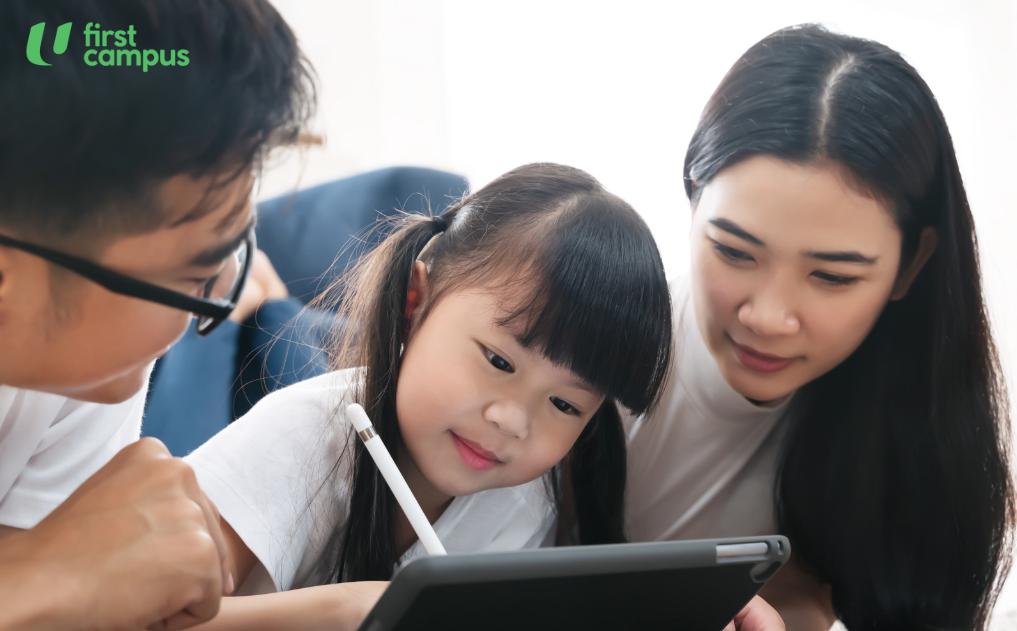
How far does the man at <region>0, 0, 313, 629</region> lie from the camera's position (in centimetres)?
41

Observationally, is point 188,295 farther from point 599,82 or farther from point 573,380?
point 599,82

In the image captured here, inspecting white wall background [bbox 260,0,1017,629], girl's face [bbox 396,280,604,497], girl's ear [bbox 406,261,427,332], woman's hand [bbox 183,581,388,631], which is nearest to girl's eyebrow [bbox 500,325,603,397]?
girl's face [bbox 396,280,604,497]

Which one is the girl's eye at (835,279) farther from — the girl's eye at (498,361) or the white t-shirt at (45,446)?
the white t-shirt at (45,446)

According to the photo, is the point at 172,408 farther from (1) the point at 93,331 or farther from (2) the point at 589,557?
(2) the point at 589,557

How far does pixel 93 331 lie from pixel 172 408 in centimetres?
58

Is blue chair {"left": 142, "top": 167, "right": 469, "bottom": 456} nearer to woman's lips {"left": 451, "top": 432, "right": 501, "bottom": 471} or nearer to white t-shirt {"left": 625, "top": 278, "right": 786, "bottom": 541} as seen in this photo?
woman's lips {"left": 451, "top": 432, "right": 501, "bottom": 471}

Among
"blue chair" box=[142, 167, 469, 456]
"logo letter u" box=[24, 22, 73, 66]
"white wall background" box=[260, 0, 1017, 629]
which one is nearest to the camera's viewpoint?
"logo letter u" box=[24, 22, 73, 66]

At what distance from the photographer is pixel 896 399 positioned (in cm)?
95

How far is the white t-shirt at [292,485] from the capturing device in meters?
0.71

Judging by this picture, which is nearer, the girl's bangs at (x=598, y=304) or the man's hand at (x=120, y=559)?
the man's hand at (x=120, y=559)

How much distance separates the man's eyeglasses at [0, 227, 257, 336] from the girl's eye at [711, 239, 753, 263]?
480 millimetres

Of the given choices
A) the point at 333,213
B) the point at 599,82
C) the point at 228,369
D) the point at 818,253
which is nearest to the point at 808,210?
the point at 818,253

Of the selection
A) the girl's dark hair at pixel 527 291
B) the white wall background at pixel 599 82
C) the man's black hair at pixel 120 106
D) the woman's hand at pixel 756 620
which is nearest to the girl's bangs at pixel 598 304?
the girl's dark hair at pixel 527 291

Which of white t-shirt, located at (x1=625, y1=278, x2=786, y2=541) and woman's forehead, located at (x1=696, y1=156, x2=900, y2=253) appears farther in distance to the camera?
white t-shirt, located at (x1=625, y1=278, x2=786, y2=541)
